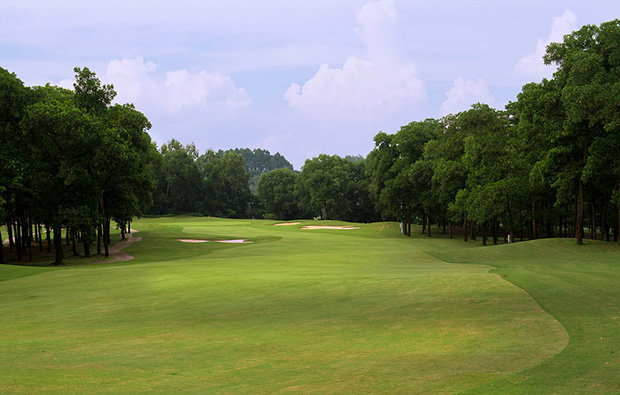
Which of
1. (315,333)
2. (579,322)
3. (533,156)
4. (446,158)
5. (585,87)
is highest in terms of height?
(585,87)

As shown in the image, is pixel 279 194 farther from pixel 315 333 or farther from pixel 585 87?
pixel 315 333

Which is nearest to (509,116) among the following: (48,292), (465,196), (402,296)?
(465,196)

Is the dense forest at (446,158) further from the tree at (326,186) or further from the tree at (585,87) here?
the tree at (326,186)

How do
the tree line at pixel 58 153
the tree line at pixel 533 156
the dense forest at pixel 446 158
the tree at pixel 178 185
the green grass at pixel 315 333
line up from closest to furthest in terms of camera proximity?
the green grass at pixel 315 333, the tree line at pixel 533 156, the dense forest at pixel 446 158, the tree line at pixel 58 153, the tree at pixel 178 185

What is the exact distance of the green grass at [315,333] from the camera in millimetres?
8258

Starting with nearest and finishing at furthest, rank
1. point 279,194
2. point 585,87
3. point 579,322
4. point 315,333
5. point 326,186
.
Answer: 1. point 315,333
2. point 579,322
3. point 585,87
4. point 326,186
5. point 279,194

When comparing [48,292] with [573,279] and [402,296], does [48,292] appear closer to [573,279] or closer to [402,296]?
[402,296]

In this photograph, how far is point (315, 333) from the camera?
1181 cm

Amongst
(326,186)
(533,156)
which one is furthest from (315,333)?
(326,186)

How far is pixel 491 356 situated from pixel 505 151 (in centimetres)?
4128

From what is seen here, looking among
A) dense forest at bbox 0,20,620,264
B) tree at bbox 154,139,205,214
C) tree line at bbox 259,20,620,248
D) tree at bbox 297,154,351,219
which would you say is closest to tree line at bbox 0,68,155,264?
dense forest at bbox 0,20,620,264

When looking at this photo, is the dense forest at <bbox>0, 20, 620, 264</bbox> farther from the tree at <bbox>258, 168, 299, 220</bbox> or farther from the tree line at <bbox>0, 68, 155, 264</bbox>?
the tree at <bbox>258, 168, 299, 220</bbox>

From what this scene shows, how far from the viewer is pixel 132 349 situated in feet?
35.3

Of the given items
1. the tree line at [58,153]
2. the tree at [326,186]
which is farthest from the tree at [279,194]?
the tree line at [58,153]
